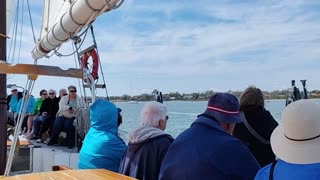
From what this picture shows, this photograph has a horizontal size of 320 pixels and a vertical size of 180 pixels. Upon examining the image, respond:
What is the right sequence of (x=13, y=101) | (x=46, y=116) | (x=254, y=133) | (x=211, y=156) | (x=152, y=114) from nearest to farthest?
(x=211, y=156)
(x=152, y=114)
(x=254, y=133)
(x=46, y=116)
(x=13, y=101)

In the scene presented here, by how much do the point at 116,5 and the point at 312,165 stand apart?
2.16m

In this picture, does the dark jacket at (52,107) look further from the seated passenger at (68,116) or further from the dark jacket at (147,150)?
the dark jacket at (147,150)

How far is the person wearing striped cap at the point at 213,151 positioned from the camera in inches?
80.8

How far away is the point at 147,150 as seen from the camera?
→ 2.75m

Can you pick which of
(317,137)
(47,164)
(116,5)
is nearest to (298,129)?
(317,137)

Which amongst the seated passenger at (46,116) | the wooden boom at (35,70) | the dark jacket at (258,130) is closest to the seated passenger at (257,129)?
the dark jacket at (258,130)

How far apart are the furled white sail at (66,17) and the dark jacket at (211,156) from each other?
1.41 meters

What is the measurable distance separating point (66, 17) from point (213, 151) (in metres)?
2.55

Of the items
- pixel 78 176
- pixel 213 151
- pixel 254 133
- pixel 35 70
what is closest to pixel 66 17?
pixel 35 70

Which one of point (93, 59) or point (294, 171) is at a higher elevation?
point (93, 59)

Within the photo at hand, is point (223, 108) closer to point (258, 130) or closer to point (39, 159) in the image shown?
point (258, 130)

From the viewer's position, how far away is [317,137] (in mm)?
1474

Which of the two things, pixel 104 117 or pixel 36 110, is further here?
pixel 36 110

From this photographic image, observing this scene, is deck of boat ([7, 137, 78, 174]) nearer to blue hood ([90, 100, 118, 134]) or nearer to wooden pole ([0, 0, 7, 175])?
wooden pole ([0, 0, 7, 175])
